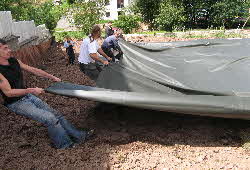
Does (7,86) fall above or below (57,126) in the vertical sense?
above

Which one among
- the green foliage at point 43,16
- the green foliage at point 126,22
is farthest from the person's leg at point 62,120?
the green foliage at point 126,22

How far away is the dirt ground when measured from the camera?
296 cm

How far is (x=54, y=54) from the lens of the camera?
10758 mm

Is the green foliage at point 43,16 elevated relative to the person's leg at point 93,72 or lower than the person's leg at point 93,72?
elevated

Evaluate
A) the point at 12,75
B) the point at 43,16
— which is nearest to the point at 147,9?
the point at 43,16

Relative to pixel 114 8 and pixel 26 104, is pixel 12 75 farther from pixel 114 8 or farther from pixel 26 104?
pixel 114 8

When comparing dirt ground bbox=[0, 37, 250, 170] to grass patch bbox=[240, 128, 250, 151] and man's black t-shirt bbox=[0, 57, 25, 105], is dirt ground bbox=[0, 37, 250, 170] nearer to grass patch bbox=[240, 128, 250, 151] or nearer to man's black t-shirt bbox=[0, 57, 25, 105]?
grass patch bbox=[240, 128, 250, 151]

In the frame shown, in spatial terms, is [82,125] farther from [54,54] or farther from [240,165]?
[54,54]

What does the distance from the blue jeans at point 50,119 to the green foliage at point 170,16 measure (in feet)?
52.1

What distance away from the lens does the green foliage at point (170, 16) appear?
1811cm

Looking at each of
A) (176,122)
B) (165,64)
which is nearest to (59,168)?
(176,122)

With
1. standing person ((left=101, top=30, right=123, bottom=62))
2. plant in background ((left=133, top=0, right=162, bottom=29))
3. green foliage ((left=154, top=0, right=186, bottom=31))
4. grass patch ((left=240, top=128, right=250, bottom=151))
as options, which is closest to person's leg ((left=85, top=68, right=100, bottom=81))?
standing person ((left=101, top=30, right=123, bottom=62))

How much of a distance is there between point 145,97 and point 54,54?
27.4 feet

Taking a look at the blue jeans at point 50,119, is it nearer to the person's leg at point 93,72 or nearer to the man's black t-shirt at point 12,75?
the man's black t-shirt at point 12,75
